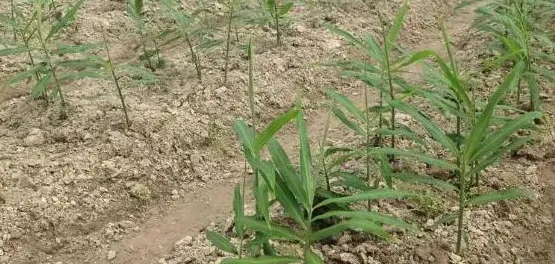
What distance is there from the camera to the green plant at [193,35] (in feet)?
12.4

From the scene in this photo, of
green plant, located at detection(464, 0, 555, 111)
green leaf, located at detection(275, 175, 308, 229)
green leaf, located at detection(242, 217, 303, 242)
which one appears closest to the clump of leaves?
green plant, located at detection(464, 0, 555, 111)

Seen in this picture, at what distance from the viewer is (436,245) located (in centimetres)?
253

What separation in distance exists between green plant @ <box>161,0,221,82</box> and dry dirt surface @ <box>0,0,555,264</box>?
90 millimetres

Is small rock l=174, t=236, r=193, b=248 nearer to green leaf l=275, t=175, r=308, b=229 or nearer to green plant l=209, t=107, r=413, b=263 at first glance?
green plant l=209, t=107, r=413, b=263

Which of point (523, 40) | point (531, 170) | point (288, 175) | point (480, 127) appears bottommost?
point (531, 170)

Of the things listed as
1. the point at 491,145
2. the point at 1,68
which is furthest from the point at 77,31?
the point at 491,145

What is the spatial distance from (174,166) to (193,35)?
126 centimetres

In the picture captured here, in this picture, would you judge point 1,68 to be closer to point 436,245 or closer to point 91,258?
point 91,258

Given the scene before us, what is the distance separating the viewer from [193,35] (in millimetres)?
4320

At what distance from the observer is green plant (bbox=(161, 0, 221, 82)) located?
3787mm

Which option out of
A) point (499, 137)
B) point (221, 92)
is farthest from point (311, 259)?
point (221, 92)

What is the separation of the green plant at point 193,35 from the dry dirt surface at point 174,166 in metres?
0.09

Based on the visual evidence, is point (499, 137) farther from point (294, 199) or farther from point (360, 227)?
point (294, 199)

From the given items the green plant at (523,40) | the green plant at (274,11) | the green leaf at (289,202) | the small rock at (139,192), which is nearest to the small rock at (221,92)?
the green plant at (274,11)
